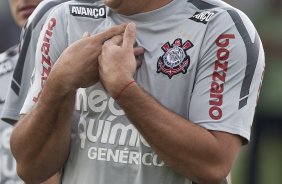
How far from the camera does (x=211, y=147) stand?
3203 millimetres

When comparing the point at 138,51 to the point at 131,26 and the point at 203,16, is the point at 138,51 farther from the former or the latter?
the point at 203,16

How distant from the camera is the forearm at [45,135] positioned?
3.30 m

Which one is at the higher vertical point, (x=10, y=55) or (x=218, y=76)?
(x=218, y=76)

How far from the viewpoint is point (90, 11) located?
3.51 metres

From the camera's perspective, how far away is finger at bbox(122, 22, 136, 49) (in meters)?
3.28

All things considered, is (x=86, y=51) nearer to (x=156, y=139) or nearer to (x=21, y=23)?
(x=156, y=139)

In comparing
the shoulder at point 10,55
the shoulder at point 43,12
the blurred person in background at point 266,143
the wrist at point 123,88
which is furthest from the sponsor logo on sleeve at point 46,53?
the blurred person in background at point 266,143

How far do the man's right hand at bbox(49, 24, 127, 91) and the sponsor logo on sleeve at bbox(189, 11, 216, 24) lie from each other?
0.26 metres

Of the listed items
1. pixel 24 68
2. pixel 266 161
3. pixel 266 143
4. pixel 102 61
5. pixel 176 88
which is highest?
pixel 102 61

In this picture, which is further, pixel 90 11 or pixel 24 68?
pixel 24 68

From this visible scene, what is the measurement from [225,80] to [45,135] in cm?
65

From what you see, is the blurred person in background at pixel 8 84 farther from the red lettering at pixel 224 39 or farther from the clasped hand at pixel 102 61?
the red lettering at pixel 224 39

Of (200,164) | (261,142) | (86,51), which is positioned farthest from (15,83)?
(261,142)

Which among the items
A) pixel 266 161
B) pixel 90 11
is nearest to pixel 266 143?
pixel 266 161
